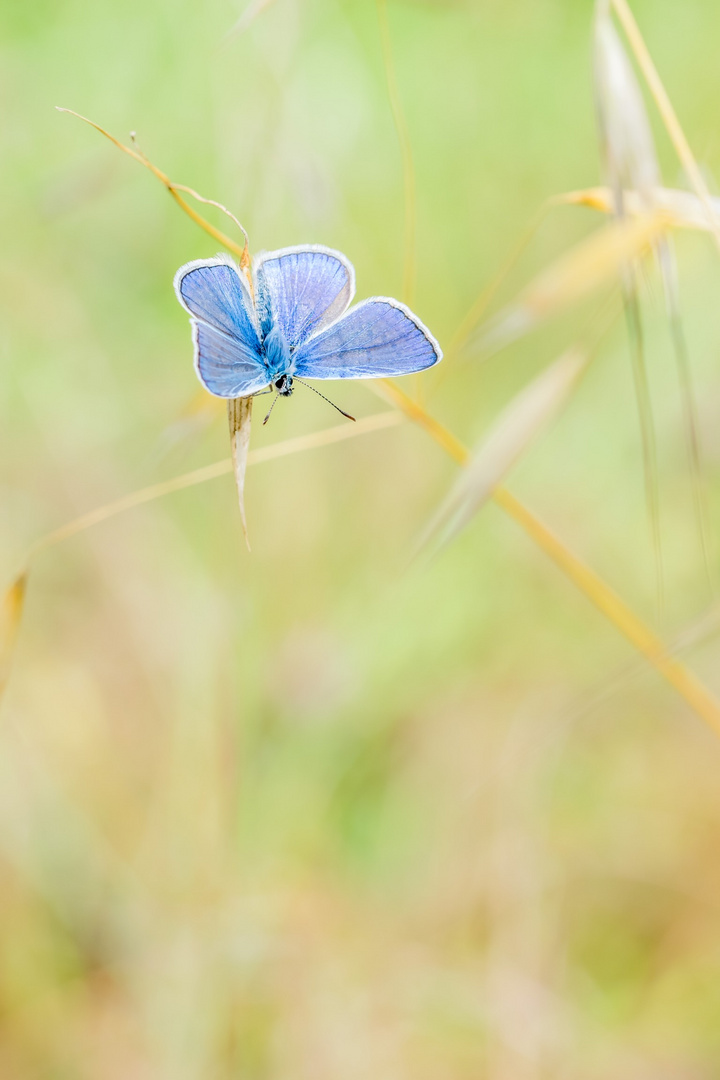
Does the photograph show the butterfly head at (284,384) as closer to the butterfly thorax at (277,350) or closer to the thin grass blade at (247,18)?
the butterfly thorax at (277,350)

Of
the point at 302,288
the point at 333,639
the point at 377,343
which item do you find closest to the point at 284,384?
the point at 302,288

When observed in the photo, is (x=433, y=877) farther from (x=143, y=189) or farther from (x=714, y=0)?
(x=714, y=0)

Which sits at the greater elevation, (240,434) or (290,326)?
(290,326)

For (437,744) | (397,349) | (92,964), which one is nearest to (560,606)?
(437,744)

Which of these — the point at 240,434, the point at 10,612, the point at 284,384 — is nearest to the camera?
the point at 240,434

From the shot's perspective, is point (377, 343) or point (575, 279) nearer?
point (377, 343)

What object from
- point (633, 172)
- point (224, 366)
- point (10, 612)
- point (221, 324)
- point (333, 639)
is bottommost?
point (10, 612)

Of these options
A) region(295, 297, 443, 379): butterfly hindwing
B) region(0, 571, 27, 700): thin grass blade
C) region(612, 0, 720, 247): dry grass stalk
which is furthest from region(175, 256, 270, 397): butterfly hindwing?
region(612, 0, 720, 247): dry grass stalk

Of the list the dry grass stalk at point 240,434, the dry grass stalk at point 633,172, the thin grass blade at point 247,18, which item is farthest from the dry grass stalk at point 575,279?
the thin grass blade at point 247,18

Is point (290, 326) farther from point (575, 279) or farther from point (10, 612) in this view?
point (10, 612)
